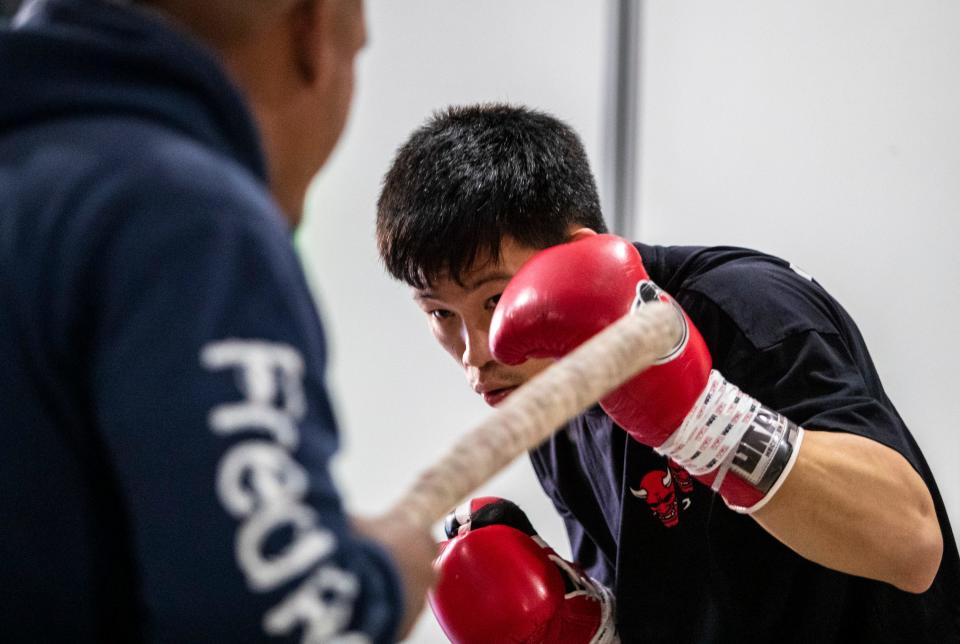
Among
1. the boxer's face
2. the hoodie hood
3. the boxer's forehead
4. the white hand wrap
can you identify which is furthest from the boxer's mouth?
the hoodie hood

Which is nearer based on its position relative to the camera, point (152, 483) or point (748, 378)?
point (152, 483)

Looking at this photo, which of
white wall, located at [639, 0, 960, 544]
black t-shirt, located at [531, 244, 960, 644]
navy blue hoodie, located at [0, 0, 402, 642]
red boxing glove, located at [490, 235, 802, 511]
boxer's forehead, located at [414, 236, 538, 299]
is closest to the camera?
navy blue hoodie, located at [0, 0, 402, 642]

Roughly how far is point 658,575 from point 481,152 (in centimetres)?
52

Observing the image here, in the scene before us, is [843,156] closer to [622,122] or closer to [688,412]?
[622,122]

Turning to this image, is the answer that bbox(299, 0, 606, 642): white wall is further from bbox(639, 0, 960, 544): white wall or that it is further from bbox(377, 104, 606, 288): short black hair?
bbox(377, 104, 606, 288): short black hair

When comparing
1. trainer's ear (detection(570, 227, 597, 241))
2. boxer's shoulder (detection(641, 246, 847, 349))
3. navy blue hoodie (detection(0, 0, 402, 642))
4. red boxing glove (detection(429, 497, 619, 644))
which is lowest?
red boxing glove (detection(429, 497, 619, 644))

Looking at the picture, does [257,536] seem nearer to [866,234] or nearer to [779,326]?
[779,326]

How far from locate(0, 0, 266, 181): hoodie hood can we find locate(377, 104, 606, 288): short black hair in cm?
70

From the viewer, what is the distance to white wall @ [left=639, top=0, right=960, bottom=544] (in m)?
2.21

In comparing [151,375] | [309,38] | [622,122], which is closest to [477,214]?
[309,38]

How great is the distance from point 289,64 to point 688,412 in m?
0.56

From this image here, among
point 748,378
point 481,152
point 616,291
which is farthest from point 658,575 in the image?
point 481,152

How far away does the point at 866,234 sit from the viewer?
2277mm

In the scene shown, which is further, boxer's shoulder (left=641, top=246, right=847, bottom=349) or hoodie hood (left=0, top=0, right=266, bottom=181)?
boxer's shoulder (left=641, top=246, right=847, bottom=349)
